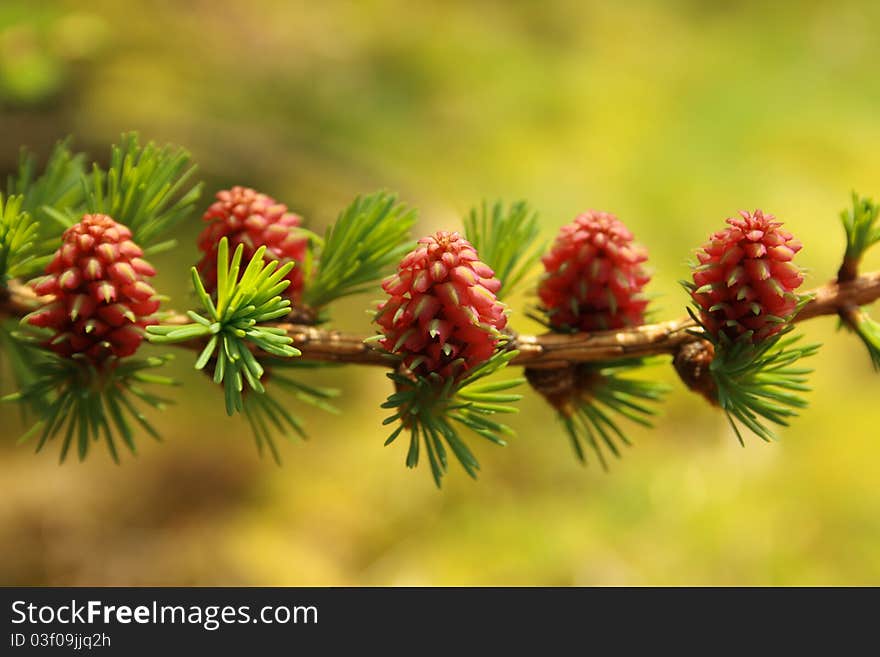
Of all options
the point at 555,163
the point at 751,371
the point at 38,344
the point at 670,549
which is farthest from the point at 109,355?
the point at 555,163

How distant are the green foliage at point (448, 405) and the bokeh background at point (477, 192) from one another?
0.44 m

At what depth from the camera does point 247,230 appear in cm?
32

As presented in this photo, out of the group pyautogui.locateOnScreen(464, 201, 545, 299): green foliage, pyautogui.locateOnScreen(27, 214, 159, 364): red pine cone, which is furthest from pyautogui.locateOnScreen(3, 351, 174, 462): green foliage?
pyautogui.locateOnScreen(464, 201, 545, 299): green foliage

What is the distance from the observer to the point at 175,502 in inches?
34.8

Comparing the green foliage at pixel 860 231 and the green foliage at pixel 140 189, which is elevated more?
the green foliage at pixel 140 189

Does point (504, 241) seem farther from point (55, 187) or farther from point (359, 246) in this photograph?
point (55, 187)

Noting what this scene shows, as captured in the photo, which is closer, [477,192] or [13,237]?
[13,237]

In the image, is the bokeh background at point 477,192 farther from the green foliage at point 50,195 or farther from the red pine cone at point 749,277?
the red pine cone at point 749,277

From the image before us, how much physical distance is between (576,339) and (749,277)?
0.07 m

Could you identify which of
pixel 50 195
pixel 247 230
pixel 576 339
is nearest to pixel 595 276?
pixel 576 339

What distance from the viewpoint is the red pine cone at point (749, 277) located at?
29 cm

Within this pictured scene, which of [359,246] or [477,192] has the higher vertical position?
[477,192]

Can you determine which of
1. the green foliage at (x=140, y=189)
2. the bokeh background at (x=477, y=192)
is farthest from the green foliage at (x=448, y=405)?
the bokeh background at (x=477, y=192)

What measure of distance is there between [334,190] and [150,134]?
241 millimetres
